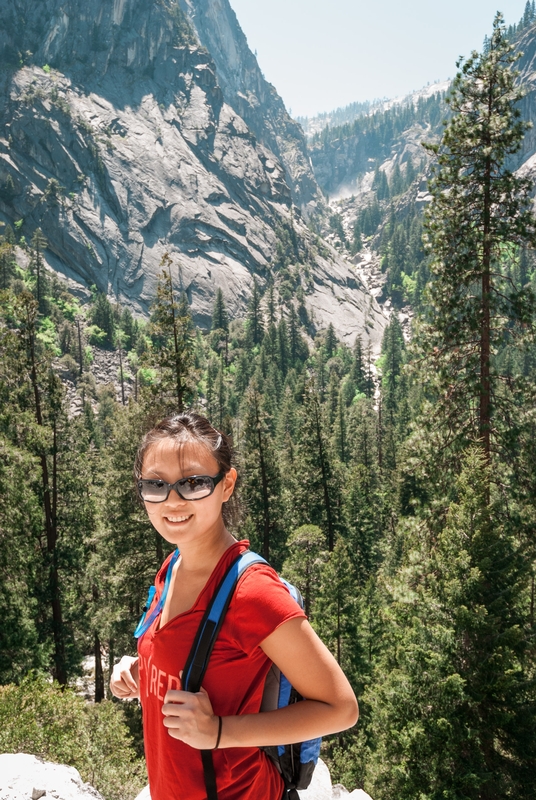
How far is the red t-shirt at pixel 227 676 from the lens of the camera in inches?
72.1

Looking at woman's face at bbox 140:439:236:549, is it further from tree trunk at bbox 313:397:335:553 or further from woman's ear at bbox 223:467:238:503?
tree trunk at bbox 313:397:335:553

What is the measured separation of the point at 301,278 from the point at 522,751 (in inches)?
5757

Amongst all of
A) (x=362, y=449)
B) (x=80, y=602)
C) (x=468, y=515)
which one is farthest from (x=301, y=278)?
(x=468, y=515)

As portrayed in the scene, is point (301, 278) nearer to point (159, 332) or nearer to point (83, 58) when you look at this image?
point (83, 58)

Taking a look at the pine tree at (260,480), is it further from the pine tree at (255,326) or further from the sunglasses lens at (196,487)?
the pine tree at (255,326)

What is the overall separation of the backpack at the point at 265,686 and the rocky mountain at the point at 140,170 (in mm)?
126990

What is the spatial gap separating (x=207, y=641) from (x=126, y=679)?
3.38 feet

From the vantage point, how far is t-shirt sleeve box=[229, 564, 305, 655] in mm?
1807

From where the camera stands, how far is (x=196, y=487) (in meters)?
2.17

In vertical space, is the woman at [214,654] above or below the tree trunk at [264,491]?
above

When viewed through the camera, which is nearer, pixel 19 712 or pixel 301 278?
pixel 19 712

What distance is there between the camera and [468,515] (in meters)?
8.60

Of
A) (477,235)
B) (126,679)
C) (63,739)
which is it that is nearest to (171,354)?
(477,235)

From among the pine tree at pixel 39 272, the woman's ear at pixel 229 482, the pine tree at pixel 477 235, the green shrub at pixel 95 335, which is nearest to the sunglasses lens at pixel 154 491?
the woman's ear at pixel 229 482
